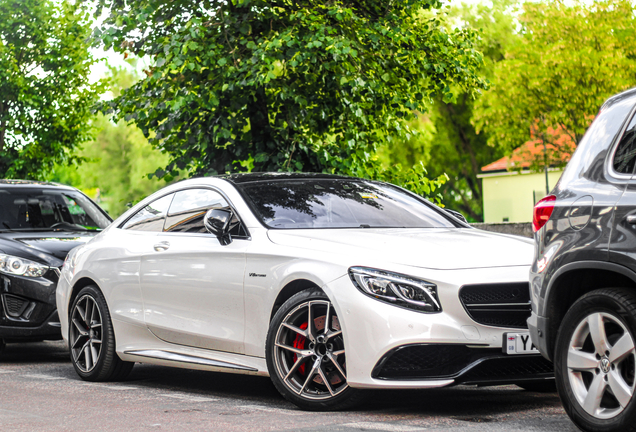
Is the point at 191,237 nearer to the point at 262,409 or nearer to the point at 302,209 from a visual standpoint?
the point at 302,209

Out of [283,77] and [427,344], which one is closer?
[427,344]

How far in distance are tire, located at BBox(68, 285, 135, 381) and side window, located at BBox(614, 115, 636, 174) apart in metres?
4.48

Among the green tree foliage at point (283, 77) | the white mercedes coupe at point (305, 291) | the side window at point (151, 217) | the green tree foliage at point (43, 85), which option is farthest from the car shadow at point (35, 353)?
the green tree foliage at point (43, 85)

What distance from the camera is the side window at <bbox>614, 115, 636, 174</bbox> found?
4.63m

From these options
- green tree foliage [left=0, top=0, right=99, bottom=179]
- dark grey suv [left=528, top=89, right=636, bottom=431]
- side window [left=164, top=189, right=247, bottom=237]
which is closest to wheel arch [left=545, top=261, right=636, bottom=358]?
dark grey suv [left=528, top=89, right=636, bottom=431]

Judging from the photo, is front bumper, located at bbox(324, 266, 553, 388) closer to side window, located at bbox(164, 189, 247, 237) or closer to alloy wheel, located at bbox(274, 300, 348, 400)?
alloy wheel, located at bbox(274, 300, 348, 400)

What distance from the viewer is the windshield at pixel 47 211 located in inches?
399

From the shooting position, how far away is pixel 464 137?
52.6 metres

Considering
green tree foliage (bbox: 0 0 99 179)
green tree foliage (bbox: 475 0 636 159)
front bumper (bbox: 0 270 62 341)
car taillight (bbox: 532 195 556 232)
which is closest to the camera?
car taillight (bbox: 532 195 556 232)

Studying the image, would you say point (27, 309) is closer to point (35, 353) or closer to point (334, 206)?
point (35, 353)

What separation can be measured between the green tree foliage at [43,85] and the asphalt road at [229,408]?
45.5 ft

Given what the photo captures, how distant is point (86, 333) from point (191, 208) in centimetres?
156

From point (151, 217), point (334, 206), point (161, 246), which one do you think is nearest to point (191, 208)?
point (161, 246)

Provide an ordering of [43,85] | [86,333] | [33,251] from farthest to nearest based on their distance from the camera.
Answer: [43,85], [33,251], [86,333]
